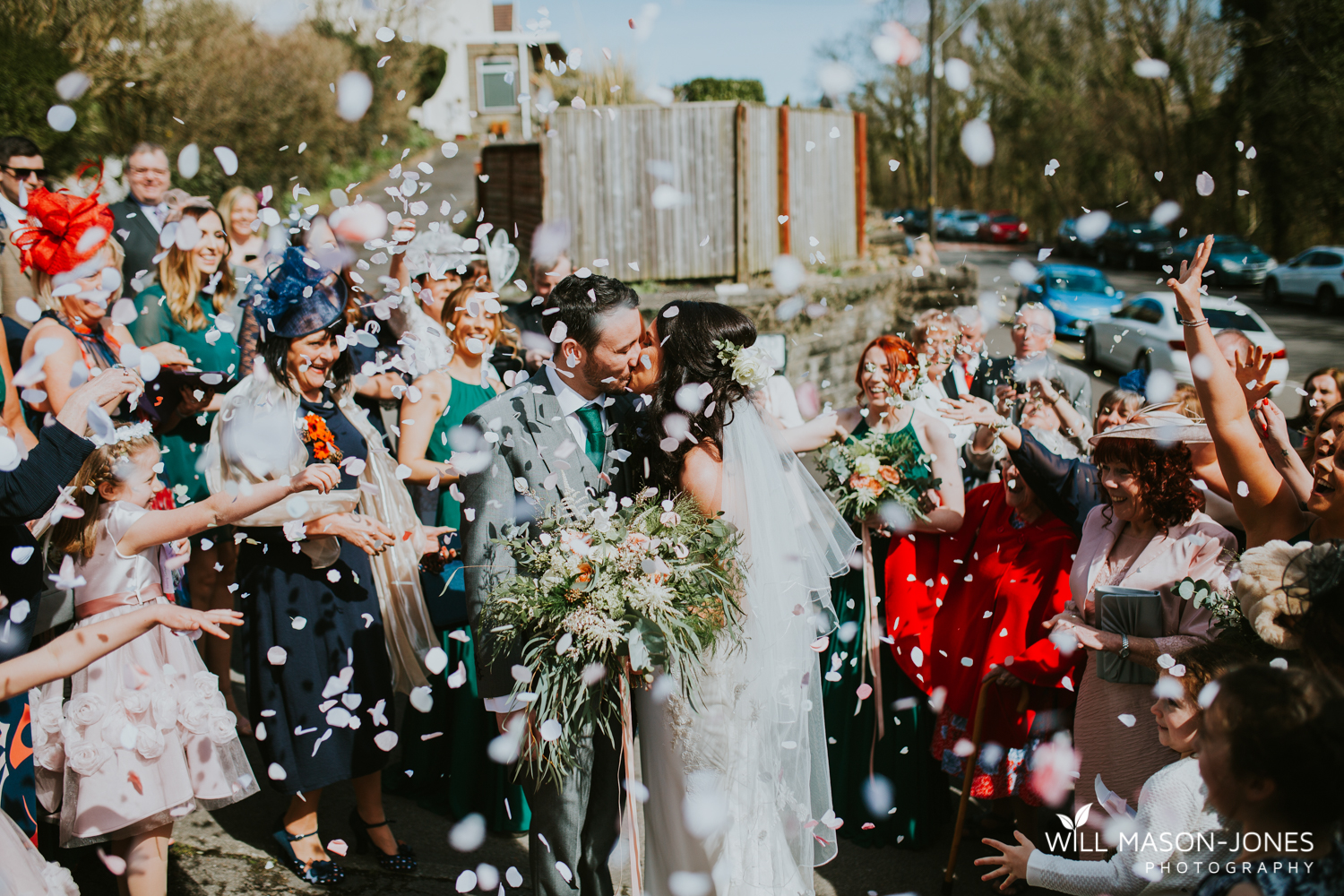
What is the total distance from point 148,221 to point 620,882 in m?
4.19

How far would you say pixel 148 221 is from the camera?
5266 millimetres

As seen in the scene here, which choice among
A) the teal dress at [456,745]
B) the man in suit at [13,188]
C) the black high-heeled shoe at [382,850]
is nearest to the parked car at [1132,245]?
the teal dress at [456,745]

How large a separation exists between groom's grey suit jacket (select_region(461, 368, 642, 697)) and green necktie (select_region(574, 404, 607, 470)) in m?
0.04

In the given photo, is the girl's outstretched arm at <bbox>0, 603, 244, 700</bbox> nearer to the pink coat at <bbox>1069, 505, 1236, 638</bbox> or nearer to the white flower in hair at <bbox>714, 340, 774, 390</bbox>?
the white flower in hair at <bbox>714, 340, 774, 390</bbox>

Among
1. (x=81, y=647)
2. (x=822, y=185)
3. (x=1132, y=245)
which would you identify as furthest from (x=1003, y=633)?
(x=1132, y=245)

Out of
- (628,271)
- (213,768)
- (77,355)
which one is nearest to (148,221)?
(77,355)

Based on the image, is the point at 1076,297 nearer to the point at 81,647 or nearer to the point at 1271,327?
the point at 1271,327

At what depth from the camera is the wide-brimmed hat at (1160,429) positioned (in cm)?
308

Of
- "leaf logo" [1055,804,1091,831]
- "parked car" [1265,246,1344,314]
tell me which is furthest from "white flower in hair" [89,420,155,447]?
"parked car" [1265,246,1344,314]

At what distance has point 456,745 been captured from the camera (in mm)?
3900

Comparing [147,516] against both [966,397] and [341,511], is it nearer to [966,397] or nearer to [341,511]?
[341,511]

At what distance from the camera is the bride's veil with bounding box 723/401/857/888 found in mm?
2910

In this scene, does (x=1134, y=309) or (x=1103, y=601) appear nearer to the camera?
(x=1103, y=601)

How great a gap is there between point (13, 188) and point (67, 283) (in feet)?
5.45
